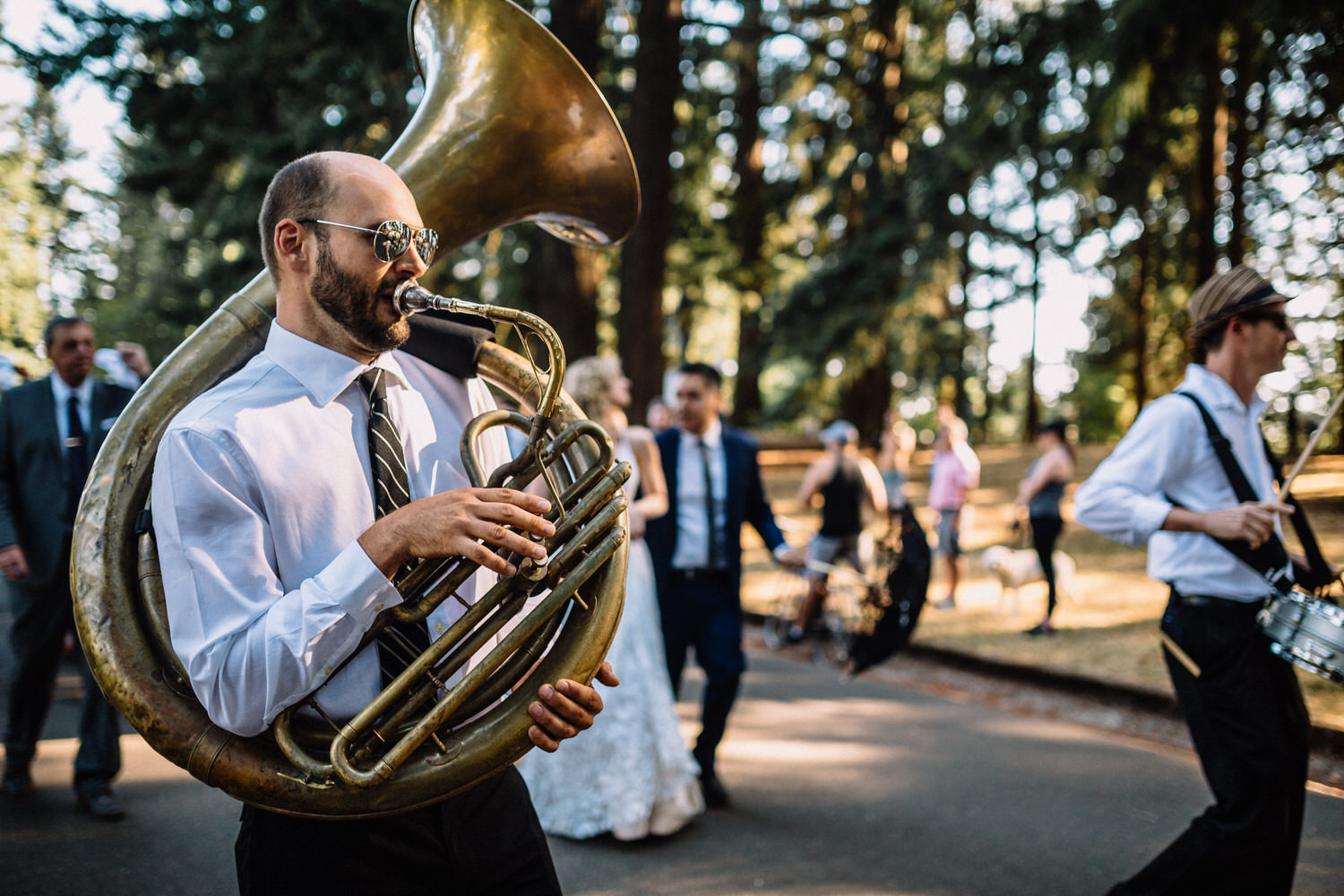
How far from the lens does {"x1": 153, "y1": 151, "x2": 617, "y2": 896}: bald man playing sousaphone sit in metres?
1.40

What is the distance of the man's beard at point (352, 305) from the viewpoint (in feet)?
5.05

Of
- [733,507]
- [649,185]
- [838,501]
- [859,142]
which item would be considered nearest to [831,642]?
[838,501]

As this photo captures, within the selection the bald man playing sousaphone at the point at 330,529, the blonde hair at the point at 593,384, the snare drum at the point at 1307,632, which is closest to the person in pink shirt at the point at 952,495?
the blonde hair at the point at 593,384

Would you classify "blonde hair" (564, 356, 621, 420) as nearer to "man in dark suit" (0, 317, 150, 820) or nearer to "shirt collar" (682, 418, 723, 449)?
"shirt collar" (682, 418, 723, 449)

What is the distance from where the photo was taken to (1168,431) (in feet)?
9.20

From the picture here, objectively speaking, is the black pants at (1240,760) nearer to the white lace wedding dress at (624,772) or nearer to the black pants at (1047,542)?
the white lace wedding dress at (624,772)

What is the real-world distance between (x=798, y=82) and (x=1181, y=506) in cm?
1548

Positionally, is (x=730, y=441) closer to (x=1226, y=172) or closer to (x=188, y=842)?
(x=188, y=842)

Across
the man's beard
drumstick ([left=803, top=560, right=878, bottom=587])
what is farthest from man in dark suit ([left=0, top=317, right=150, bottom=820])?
drumstick ([left=803, top=560, right=878, bottom=587])

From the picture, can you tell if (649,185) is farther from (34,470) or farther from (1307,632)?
(1307,632)

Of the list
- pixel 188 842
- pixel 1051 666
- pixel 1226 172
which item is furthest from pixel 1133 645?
pixel 1226 172

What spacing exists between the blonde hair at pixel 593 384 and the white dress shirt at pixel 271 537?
257 centimetres

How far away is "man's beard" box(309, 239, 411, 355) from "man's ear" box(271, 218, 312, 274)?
35 mm

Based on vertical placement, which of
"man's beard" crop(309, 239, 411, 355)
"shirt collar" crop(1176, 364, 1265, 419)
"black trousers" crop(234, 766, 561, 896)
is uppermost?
"man's beard" crop(309, 239, 411, 355)
